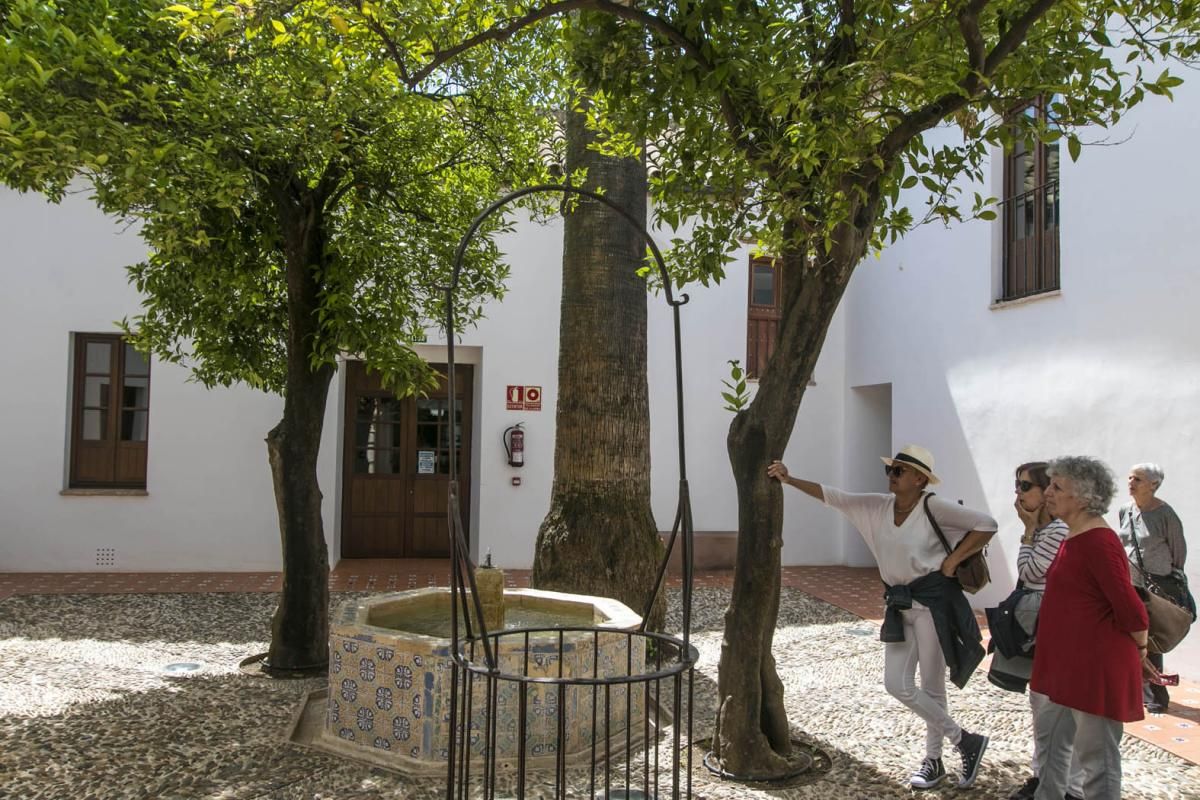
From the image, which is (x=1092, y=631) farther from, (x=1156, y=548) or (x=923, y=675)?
(x=1156, y=548)

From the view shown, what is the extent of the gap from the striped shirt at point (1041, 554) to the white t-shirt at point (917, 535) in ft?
0.66

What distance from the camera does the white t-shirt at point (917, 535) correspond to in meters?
4.26

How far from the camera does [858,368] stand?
11.7m

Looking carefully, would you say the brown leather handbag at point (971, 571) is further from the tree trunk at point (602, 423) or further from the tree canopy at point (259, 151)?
the tree canopy at point (259, 151)

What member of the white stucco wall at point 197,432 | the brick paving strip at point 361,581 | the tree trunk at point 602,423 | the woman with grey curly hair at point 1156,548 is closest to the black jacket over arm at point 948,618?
the woman with grey curly hair at point 1156,548

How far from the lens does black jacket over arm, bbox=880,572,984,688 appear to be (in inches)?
166

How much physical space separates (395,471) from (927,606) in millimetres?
8532

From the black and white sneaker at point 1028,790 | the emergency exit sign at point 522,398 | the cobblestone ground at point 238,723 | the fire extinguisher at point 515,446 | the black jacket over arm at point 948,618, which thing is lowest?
the cobblestone ground at point 238,723

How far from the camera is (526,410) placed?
37.4ft

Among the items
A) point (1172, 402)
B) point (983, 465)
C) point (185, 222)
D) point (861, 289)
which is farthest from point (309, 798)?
point (861, 289)

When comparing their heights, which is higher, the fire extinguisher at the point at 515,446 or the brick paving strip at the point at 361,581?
the fire extinguisher at the point at 515,446

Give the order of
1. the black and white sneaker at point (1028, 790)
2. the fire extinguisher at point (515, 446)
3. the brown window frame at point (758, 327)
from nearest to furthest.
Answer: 1. the black and white sneaker at point (1028, 790)
2. the fire extinguisher at point (515, 446)
3. the brown window frame at point (758, 327)

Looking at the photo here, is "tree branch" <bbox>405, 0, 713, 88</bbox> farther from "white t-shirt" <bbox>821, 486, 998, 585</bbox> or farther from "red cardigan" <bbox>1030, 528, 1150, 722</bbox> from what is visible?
"red cardigan" <bbox>1030, 528, 1150, 722</bbox>

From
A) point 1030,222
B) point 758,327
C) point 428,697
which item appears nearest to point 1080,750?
point 428,697
